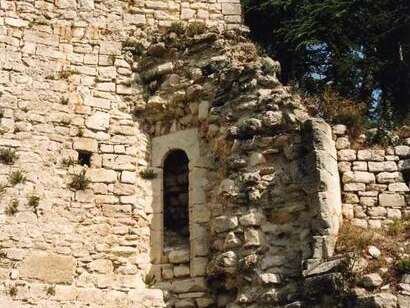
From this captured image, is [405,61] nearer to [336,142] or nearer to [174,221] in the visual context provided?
[336,142]

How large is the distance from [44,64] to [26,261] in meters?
3.11

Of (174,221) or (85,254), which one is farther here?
(174,221)

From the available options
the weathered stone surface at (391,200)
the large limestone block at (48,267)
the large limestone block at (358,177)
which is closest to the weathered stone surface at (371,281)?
the weathered stone surface at (391,200)

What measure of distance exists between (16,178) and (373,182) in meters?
4.90

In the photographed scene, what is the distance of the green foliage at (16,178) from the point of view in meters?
9.70

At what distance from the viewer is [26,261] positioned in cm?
926

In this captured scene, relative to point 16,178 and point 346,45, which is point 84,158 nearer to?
point 16,178

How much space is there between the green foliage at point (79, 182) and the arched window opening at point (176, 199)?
1.23 m

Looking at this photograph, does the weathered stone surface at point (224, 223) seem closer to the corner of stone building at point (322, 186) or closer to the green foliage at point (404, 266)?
the corner of stone building at point (322, 186)

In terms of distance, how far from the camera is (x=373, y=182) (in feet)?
31.8

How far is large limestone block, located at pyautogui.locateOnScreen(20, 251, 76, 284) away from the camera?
924 centimetres

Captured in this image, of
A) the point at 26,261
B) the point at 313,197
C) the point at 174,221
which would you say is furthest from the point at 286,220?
the point at 26,261

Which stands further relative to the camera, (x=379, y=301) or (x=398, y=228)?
(x=398, y=228)

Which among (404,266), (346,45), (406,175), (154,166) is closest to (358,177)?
(406,175)
